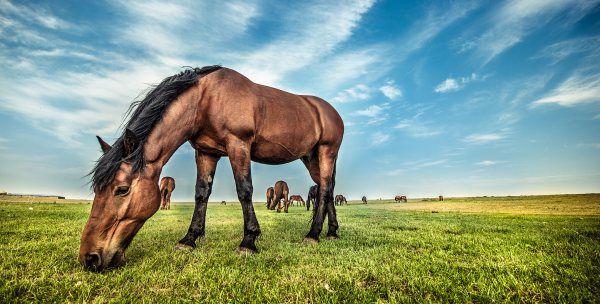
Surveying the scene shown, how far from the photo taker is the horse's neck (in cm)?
377

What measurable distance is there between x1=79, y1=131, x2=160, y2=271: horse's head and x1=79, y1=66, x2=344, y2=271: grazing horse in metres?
0.01

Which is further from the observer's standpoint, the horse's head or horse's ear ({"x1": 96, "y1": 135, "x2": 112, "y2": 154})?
horse's ear ({"x1": 96, "y1": 135, "x2": 112, "y2": 154})

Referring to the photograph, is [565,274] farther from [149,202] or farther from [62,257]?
[62,257]

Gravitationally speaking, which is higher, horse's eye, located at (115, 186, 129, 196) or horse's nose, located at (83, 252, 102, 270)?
horse's eye, located at (115, 186, 129, 196)

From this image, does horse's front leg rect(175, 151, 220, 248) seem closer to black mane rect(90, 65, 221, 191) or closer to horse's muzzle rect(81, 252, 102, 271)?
black mane rect(90, 65, 221, 191)

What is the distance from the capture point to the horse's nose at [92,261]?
119 inches

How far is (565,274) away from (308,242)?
3.66 meters

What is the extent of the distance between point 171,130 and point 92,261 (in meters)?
1.95

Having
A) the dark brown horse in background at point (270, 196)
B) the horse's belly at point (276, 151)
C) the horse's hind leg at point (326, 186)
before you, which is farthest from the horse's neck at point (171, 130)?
the dark brown horse in background at point (270, 196)

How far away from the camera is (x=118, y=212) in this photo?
327cm

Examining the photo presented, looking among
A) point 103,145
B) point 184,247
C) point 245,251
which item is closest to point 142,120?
point 103,145

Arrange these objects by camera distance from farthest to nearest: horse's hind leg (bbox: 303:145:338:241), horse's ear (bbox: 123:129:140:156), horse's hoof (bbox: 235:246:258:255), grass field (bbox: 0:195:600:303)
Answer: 1. horse's hind leg (bbox: 303:145:338:241)
2. horse's hoof (bbox: 235:246:258:255)
3. horse's ear (bbox: 123:129:140:156)
4. grass field (bbox: 0:195:600:303)

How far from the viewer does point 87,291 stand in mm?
2338

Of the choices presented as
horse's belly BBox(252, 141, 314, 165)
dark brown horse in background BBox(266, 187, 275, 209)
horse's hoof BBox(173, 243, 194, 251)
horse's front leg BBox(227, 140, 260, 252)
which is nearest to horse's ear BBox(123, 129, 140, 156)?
horse's front leg BBox(227, 140, 260, 252)
